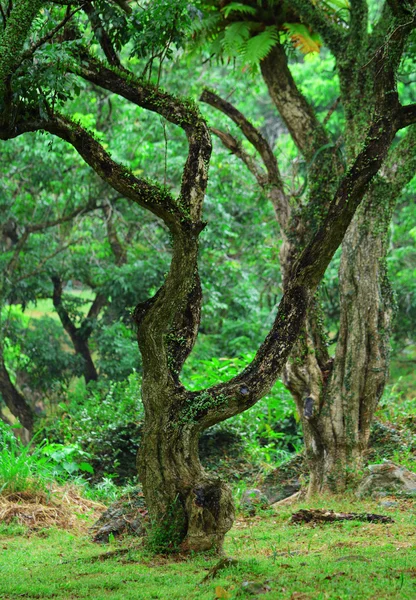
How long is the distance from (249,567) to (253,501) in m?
3.37

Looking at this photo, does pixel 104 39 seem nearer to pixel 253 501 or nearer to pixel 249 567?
pixel 249 567

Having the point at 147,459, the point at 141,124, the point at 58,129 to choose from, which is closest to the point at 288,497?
the point at 147,459

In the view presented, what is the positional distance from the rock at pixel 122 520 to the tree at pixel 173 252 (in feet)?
4.21

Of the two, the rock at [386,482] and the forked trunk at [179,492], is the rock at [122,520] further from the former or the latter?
the rock at [386,482]

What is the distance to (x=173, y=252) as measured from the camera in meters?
5.10

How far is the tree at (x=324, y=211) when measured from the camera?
24.6 ft

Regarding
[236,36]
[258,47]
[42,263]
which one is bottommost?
[258,47]

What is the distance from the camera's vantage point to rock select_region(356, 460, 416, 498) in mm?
7203

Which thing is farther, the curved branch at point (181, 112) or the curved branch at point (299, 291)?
the curved branch at point (181, 112)

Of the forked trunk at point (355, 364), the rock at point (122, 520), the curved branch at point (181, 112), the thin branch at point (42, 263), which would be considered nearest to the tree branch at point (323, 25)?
the forked trunk at point (355, 364)

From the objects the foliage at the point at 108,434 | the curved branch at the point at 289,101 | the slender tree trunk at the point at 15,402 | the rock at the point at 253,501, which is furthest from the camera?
the slender tree trunk at the point at 15,402

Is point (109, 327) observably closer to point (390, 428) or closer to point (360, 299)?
point (390, 428)

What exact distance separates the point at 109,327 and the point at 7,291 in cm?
228

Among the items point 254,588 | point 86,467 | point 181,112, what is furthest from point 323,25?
point 254,588
